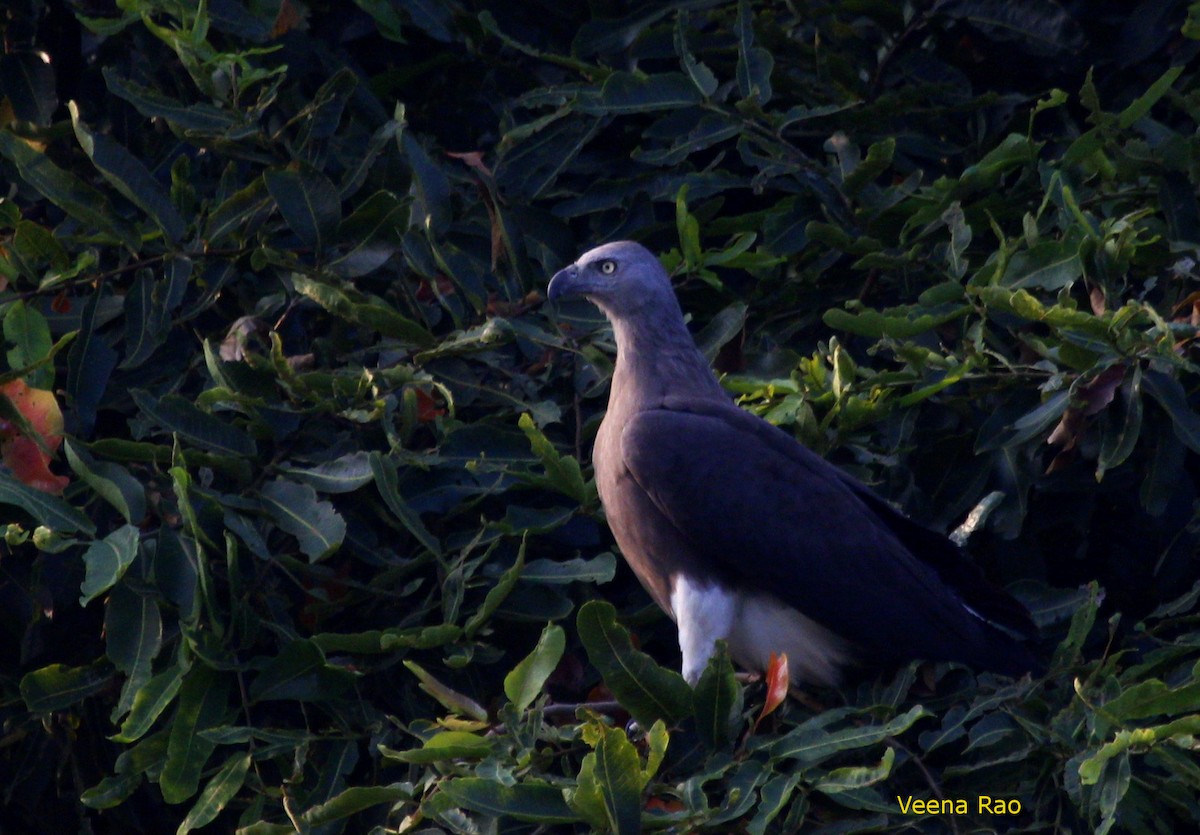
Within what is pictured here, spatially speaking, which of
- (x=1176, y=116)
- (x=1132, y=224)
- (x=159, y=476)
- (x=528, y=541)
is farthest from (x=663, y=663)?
(x=1176, y=116)

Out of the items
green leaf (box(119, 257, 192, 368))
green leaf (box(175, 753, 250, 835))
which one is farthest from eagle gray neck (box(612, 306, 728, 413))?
green leaf (box(175, 753, 250, 835))

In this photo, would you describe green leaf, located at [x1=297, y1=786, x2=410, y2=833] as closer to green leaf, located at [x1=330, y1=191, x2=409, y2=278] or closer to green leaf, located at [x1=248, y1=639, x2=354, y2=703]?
green leaf, located at [x1=248, y1=639, x2=354, y2=703]

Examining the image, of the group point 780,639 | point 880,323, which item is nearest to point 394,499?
point 780,639

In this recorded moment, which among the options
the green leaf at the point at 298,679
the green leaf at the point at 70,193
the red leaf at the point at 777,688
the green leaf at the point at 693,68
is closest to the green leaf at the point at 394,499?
the green leaf at the point at 298,679

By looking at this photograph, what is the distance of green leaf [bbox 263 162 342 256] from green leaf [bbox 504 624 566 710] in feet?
4.71

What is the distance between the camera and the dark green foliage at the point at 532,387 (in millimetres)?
3305

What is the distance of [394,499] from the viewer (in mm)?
3539

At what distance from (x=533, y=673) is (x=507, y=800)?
11.4 inches

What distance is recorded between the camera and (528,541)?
155 inches

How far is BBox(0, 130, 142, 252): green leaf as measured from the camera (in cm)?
385

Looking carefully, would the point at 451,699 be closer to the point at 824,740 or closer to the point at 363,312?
the point at 824,740

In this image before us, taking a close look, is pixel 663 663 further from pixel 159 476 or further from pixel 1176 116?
pixel 1176 116

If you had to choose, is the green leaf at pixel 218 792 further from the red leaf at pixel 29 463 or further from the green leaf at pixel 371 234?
the green leaf at pixel 371 234

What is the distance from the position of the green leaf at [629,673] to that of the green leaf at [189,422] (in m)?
1.11
